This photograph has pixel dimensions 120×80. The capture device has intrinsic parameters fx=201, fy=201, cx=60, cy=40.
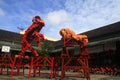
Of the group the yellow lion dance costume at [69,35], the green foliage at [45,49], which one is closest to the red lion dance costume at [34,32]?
the yellow lion dance costume at [69,35]

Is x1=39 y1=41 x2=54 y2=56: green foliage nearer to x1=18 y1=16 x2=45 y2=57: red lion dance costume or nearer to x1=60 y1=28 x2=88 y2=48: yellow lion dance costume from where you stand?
x1=18 y1=16 x2=45 y2=57: red lion dance costume

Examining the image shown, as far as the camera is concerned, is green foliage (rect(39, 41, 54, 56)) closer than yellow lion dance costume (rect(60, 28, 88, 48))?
No

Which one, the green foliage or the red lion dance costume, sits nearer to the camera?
→ the red lion dance costume

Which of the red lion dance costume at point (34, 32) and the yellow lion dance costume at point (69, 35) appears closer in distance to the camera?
the yellow lion dance costume at point (69, 35)

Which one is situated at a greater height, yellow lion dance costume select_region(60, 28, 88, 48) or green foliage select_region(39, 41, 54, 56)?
green foliage select_region(39, 41, 54, 56)

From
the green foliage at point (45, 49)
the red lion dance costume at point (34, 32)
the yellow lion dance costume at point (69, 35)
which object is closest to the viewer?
the yellow lion dance costume at point (69, 35)

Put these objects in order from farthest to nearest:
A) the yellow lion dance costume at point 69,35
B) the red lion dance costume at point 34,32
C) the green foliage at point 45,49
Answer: the green foliage at point 45,49 < the red lion dance costume at point 34,32 < the yellow lion dance costume at point 69,35

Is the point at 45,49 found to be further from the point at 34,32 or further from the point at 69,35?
the point at 69,35

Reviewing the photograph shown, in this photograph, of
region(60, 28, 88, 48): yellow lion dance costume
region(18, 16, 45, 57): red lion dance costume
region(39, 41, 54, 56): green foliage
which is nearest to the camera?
region(60, 28, 88, 48): yellow lion dance costume

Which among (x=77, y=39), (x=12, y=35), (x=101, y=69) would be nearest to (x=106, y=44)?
(x=101, y=69)

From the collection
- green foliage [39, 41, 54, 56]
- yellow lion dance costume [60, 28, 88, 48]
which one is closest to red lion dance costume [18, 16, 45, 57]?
yellow lion dance costume [60, 28, 88, 48]

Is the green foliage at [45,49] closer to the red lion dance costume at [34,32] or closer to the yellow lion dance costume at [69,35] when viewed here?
the red lion dance costume at [34,32]

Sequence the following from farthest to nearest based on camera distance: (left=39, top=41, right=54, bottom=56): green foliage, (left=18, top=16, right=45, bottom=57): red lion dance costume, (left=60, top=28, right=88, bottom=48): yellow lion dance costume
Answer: (left=39, top=41, right=54, bottom=56): green foliage, (left=18, top=16, right=45, bottom=57): red lion dance costume, (left=60, top=28, right=88, bottom=48): yellow lion dance costume

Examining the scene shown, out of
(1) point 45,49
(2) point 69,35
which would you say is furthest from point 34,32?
(1) point 45,49
